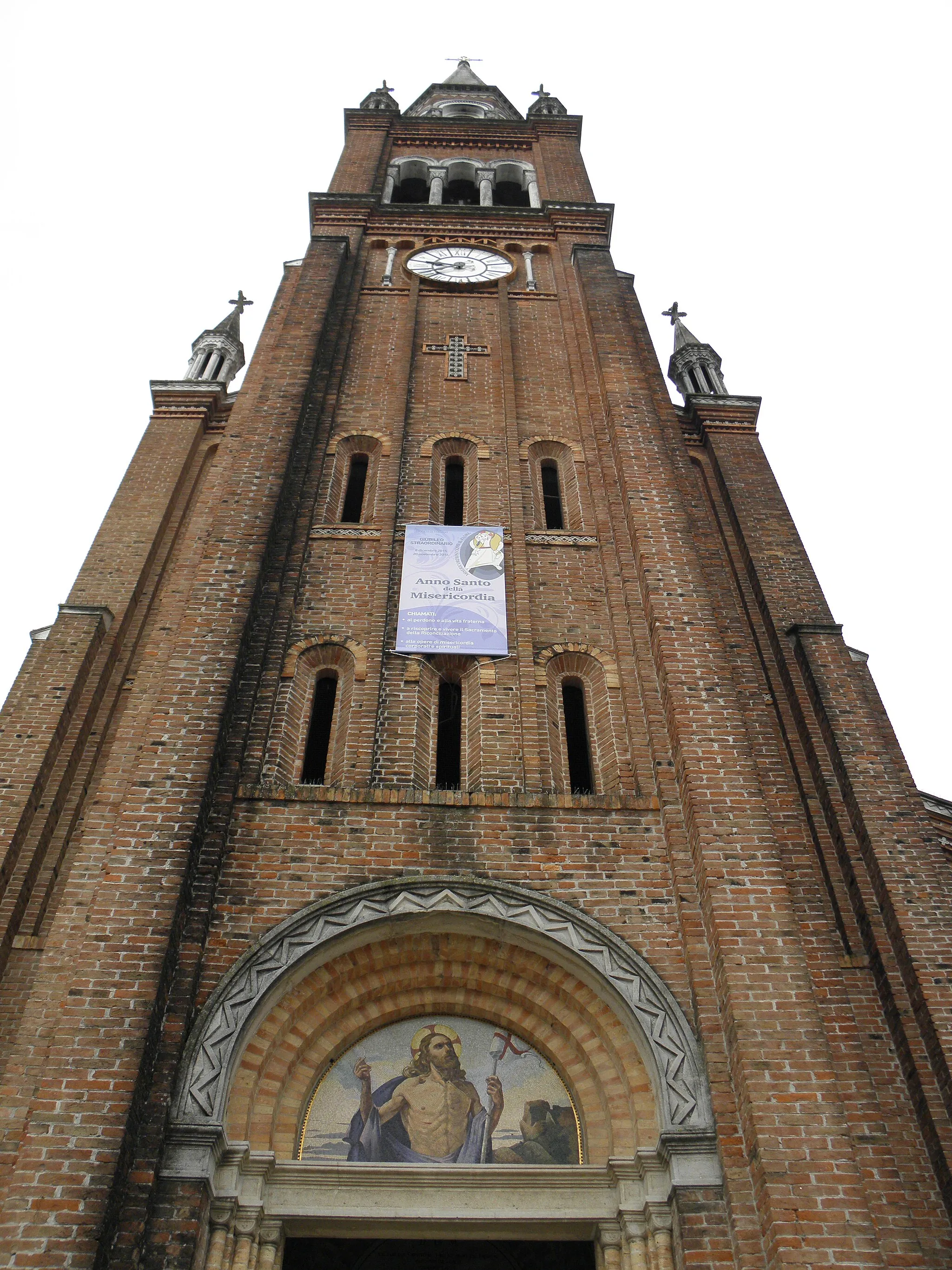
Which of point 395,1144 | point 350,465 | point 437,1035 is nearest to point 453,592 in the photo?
point 350,465

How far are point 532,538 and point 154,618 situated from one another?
4.49m

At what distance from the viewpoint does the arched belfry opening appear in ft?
24.7

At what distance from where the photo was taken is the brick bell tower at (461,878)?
7305 mm

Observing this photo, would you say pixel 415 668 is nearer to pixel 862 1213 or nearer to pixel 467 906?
pixel 467 906

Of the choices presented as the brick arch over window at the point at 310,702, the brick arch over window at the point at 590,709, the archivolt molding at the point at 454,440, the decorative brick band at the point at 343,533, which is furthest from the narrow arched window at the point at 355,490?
the brick arch over window at the point at 590,709

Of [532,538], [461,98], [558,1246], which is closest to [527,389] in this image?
[532,538]

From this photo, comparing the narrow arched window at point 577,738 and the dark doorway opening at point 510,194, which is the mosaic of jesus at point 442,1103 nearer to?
the narrow arched window at point 577,738

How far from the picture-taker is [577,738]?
1109 cm

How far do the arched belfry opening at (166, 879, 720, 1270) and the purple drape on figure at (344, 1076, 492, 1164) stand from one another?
0.04 feet

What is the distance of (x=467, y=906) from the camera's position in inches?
344

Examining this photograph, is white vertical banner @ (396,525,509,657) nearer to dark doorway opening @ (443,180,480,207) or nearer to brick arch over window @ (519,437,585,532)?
brick arch over window @ (519,437,585,532)

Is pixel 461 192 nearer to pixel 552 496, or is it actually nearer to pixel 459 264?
pixel 459 264

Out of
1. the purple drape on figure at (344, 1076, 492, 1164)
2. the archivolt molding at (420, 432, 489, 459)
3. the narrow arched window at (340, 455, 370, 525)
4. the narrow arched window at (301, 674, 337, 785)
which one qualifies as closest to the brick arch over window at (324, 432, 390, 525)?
the narrow arched window at (340, 455, 370, 525)

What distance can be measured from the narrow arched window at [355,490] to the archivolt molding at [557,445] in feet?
6.88
